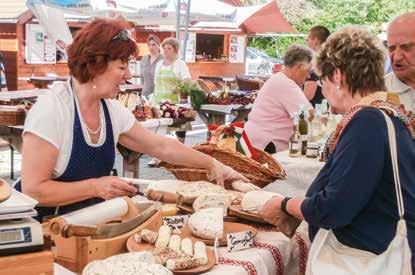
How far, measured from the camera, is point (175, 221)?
194cm

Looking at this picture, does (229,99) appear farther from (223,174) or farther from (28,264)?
(28,264)

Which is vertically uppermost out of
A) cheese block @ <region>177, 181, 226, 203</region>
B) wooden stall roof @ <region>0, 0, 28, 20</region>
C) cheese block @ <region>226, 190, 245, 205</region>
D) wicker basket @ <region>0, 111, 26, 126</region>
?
wooden stall roof @ <region>0, 0, 28, 20</region>

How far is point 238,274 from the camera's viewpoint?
166 centimetres

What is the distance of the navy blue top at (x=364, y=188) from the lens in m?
1.59

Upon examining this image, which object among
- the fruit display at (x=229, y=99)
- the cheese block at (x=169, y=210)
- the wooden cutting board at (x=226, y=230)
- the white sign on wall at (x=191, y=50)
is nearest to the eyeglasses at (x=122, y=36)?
the cheese block at (x=169, y=210)

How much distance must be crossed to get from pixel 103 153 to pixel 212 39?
50.8 ft

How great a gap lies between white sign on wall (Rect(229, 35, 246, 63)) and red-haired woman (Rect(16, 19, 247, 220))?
51.8 feet

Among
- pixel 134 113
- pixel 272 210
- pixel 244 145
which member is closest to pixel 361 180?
pixel 272 210

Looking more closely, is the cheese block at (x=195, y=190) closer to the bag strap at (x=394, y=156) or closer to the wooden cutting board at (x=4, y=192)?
the bag strap at (x=394, y=156)

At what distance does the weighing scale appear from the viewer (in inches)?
51.5

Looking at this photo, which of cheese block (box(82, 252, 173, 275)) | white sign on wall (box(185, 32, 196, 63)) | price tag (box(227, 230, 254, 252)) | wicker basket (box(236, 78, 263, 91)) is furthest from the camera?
white sign on wall (box(185, 32, 196, 63))

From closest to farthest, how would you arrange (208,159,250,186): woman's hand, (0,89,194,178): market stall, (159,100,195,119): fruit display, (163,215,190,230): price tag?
(163,215,190,230): price tag < (208,159,250,186): woman's hand < (0,89,194,178): market stall < (159,100,195,119): fruit display

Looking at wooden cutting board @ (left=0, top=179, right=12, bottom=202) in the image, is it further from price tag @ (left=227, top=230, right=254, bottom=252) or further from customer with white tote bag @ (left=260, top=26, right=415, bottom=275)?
customer with white tote bag @ (left=260, top=26, right=415, bottom=275)

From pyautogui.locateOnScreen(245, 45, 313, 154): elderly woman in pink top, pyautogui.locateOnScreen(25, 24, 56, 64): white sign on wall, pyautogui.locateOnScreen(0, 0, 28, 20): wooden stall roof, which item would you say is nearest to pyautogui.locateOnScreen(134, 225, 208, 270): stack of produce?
pyautogui.locateOnScreen(245, 45, 313, 154): elderly woman in pink top
